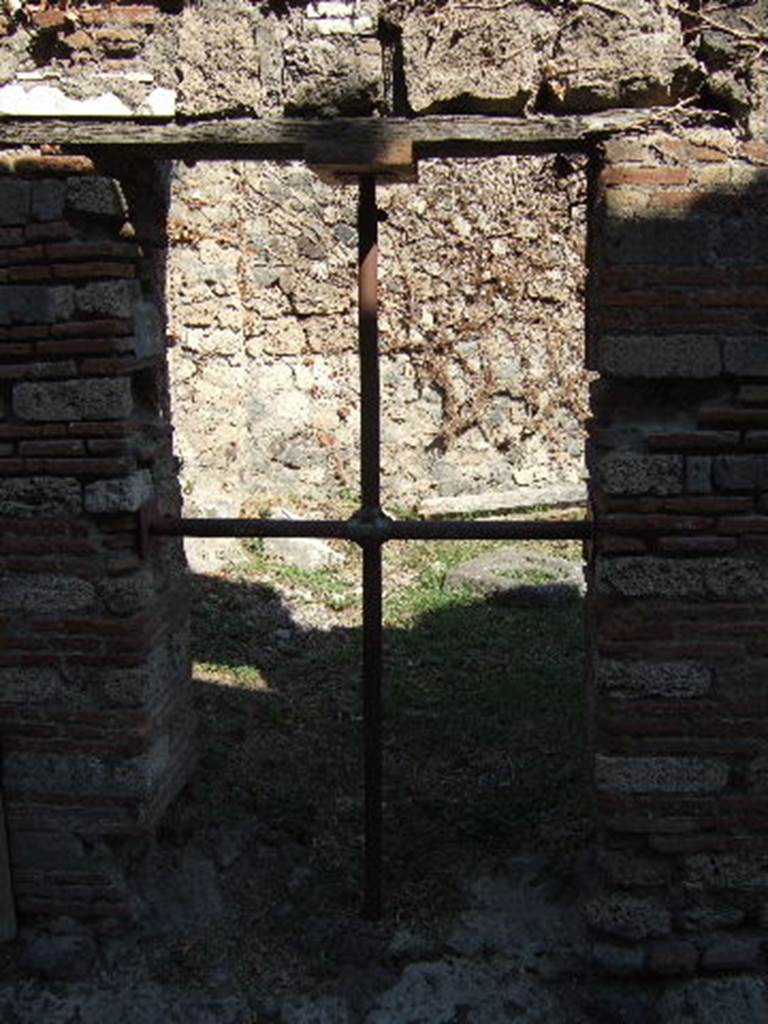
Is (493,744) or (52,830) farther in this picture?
(493,744)

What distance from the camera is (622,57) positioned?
9.60 ft

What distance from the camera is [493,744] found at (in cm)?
478

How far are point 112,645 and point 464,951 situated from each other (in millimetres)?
1590

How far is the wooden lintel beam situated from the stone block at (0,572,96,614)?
52.6 inches

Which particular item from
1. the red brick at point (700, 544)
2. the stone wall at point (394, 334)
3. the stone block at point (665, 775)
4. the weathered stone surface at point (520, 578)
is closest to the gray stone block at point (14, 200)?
the red brick at point (700, 544)

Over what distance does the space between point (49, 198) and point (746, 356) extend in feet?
6.90

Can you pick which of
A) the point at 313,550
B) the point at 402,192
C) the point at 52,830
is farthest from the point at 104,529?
the point at 402,192

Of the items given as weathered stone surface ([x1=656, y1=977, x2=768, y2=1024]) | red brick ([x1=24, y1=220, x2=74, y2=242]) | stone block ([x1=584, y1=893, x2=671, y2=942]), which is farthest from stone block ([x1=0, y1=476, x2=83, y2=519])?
weathered stone surface ([x1=656, y1=977, x2=768, y2=1024])

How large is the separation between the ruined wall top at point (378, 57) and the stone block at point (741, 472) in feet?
3.08

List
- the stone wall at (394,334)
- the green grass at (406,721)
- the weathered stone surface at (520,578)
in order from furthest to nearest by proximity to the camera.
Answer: the stone wall at (394,334) < the weathered stone surface at (520,578) < the green grass at (406,721)

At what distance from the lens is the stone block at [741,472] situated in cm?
305

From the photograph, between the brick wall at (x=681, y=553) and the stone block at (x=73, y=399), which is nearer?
the brick wall at (x=681, y=553)

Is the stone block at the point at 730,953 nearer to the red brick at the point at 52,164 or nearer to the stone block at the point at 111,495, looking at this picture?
the stone block at the point at 111,495

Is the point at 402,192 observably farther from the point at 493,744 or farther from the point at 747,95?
the point at 747,95
